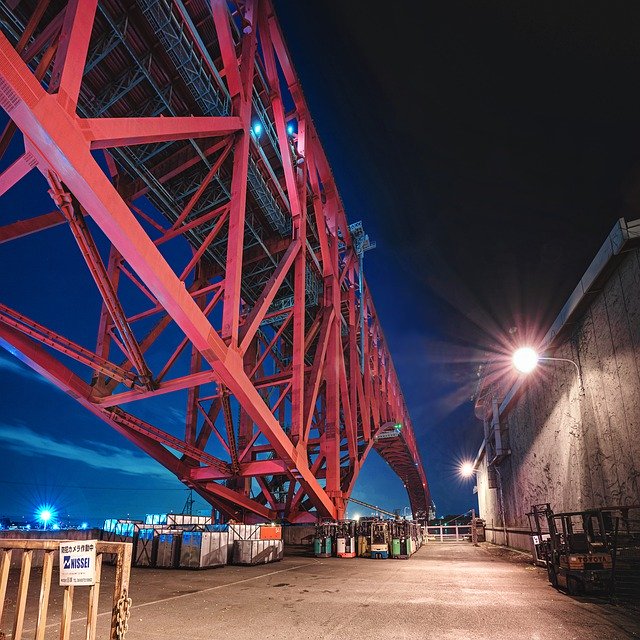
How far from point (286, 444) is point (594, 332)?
10.5 metres

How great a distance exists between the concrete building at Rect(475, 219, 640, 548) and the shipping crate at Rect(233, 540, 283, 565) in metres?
10.8

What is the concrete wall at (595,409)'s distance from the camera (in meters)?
10.4

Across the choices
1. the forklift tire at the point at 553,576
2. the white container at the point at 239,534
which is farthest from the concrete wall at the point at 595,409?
the white container at the point at 239,534

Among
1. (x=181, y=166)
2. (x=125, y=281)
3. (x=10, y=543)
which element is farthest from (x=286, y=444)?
(x=125, y=281)

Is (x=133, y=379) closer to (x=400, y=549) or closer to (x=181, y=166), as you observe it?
(x=181, y=166)

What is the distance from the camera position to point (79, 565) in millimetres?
3441

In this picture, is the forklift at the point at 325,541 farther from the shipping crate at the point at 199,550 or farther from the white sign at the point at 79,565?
the white sign at the point at 79,565

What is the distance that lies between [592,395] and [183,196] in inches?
594

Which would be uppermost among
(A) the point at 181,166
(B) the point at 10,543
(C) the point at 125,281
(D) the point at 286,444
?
(C) the point at 125,281

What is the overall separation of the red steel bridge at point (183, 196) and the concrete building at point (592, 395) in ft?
29.2

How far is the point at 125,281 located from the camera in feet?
352

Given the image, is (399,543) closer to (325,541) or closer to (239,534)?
(325,541)

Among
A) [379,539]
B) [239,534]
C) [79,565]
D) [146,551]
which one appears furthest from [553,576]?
[146,551]

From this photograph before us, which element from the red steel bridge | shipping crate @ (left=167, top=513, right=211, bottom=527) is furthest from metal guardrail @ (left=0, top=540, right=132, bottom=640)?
shipping crate @ (left=167, top=513, right=211, bottom=527)
